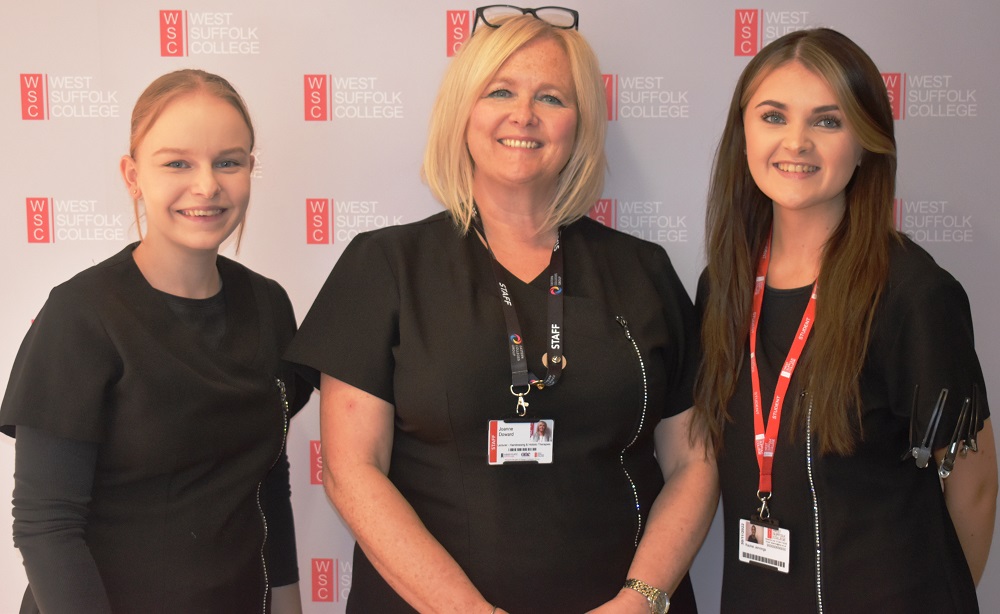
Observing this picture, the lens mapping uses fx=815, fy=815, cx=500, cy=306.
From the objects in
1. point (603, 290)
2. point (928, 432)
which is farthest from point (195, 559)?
point (928, 432)

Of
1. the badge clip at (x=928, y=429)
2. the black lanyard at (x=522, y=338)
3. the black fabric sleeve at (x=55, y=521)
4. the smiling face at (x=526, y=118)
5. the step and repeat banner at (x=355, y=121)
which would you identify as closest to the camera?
the black fabric sleeve at (x=55, y=521)

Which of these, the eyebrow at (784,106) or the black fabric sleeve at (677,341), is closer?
the eyebrow at (784,106)

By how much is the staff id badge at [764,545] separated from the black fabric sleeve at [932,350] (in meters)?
0.36

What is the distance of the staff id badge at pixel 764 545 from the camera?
170 centimetres

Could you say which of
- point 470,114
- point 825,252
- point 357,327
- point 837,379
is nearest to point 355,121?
point 470,114

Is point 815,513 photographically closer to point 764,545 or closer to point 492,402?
point 764,545

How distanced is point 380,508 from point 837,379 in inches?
37.4

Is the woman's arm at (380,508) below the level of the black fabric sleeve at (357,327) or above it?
below

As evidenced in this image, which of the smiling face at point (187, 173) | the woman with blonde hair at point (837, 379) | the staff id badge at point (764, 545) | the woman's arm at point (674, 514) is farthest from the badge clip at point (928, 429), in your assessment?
the smiling face at point (187, 173)

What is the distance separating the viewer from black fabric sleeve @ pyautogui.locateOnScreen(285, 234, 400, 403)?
1.66m

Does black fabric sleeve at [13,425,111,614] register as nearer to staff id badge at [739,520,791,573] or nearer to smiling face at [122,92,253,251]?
smiling face at [122,92,253,251]

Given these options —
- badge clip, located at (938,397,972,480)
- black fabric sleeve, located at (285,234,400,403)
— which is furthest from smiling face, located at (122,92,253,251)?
badge clip, located at (938,397,972,480)

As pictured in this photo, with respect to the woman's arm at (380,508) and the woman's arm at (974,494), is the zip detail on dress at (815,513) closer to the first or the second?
the woman's arm at (974,494)

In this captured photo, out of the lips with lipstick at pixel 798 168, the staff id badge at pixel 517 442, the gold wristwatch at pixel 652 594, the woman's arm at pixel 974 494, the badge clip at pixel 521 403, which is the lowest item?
the gold wristwatch at pixel 652 594
